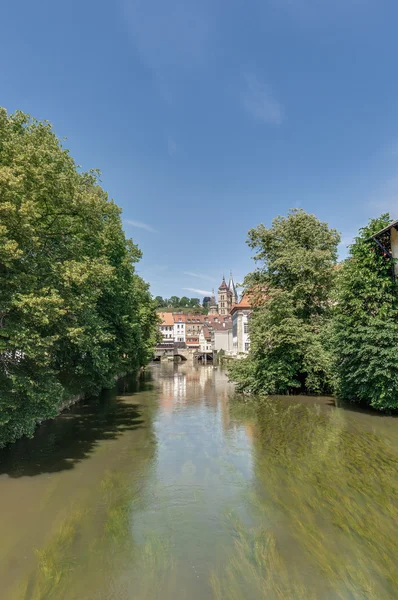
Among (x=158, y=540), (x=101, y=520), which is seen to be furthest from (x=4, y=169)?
(x=158, y=540)

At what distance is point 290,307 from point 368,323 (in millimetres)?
7991

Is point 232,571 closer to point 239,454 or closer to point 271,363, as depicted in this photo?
point 239,454

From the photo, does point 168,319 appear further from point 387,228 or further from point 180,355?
point 387,228

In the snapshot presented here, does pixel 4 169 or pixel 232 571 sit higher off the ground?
pixel 4 169

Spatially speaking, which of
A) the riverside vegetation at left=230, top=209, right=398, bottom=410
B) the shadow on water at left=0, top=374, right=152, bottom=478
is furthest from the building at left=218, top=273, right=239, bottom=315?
the shadow on water at left=0, top=374, right=152, bottom=478

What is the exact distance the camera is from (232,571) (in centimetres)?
569

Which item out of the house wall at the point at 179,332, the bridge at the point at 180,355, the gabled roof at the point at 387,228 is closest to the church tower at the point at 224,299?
the house wall at the point at 179,332

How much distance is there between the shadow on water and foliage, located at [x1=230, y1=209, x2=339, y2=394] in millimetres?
9068

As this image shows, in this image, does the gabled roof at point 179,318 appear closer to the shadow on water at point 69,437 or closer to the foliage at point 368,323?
the shadow on water at point 69,437

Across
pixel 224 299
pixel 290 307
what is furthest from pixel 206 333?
pixel 290 307

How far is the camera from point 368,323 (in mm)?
16469

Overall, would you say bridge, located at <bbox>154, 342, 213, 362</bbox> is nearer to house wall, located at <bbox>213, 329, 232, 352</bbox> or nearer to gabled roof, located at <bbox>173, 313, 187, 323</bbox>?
house wall, located at <bbox>213, 329, 232, 352</bbox>

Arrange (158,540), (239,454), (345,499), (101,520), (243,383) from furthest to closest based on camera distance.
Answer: (243,383) < (239,454) < (345,499) < (101,520) < (158,540)

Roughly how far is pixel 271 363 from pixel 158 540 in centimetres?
1889
